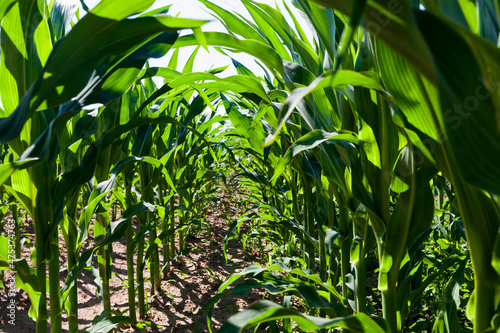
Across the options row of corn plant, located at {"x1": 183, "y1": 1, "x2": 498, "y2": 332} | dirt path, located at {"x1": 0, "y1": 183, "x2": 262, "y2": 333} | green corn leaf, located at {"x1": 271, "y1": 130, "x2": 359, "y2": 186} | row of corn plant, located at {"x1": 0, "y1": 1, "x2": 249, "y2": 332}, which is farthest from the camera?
dirt path, located at {"x1": 0, "y1": 183, "x2": 262, "y2": 333}

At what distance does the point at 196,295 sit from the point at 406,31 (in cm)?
251

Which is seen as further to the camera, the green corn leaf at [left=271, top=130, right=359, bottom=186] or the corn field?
the green corn leaf at [left=271, top=130, right=359, bottom=186]

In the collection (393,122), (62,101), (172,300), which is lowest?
(172,300)

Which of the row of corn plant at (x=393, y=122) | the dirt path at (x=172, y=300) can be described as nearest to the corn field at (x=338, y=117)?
the row of corn plant at (x=393, y=122)

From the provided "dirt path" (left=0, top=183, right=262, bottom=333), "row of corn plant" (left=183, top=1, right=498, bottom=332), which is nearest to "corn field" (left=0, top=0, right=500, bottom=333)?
"row of corn plant" (left=183, top=1, right=498, bottom=332)

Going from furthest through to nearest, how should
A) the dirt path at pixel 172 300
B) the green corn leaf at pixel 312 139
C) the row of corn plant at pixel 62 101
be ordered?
the dirt path at pixel 172 300
the green corn leaf at pixel 312 139
the row of corn plant at pixel 62 101

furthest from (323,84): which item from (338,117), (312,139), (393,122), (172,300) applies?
(172,300)

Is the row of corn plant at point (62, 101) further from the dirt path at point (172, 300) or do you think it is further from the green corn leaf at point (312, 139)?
the dirt path at point (172, 300)

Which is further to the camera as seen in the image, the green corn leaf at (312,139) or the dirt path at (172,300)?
the dirt path at (172,300)

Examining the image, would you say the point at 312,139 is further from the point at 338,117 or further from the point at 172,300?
the point at 172,300

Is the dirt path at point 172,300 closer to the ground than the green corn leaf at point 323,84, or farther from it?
closer to the ground

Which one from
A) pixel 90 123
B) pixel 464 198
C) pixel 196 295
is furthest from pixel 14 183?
pixel 196 295

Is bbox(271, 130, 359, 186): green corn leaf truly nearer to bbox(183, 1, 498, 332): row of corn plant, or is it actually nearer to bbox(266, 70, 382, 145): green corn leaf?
bbox(183, 1, 498, 332): row of corn plant

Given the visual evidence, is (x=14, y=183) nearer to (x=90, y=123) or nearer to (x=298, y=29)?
(x=90, y=123)
